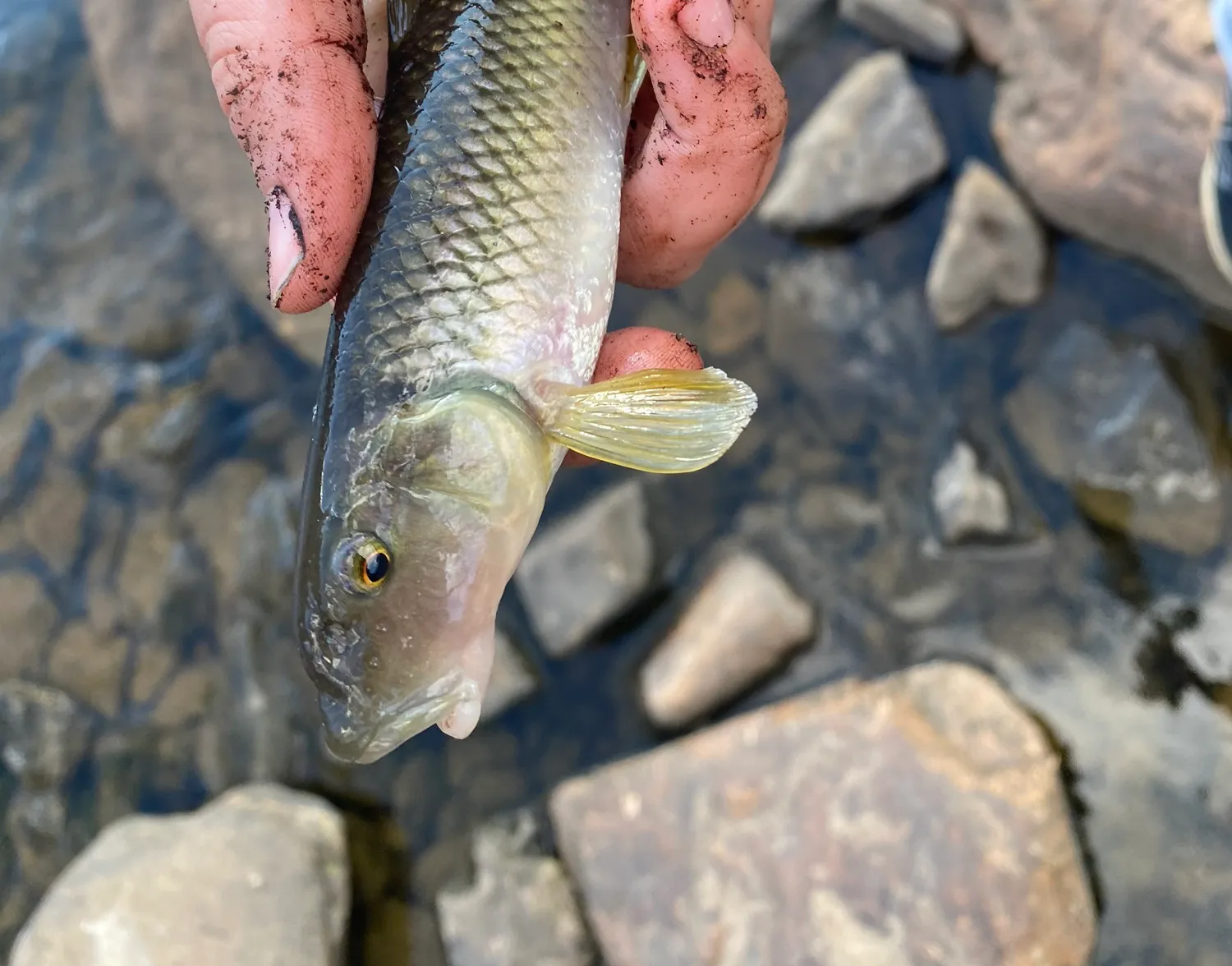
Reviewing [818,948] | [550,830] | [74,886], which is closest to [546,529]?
[550,830]

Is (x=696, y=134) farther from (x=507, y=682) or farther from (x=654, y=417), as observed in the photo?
(x=507, y=682)

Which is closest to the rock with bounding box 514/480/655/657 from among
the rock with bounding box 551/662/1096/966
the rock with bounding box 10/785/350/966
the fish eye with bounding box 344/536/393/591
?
the rock with bounding box 551/662/1096/966

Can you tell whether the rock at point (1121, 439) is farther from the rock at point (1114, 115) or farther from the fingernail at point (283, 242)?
the fingernail at point (283, 242)

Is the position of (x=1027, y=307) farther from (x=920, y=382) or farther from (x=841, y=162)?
(x=841, y=162)

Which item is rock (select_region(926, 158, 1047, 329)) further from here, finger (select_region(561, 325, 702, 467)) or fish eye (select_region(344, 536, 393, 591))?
fish eye (select_region(344, 536, 393, 591))

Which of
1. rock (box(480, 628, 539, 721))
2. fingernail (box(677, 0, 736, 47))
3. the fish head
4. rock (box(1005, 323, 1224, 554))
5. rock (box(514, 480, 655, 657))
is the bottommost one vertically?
rock (box(480, 628, 539, 721))

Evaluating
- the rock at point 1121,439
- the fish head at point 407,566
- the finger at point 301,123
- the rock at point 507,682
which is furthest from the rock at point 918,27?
the fish head at point 407,566

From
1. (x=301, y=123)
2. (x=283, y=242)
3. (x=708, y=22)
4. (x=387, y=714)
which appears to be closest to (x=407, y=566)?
(x=387, y=714)
